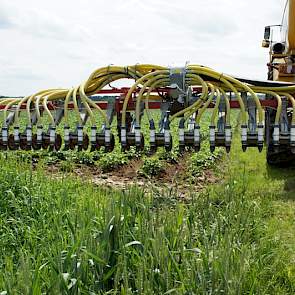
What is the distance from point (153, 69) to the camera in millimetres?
4930

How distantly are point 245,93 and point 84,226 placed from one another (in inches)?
89.5

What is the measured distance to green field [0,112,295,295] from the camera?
8.86ft

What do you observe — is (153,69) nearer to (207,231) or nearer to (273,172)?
(207,231)

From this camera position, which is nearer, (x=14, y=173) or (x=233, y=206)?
(x=233, y=206)

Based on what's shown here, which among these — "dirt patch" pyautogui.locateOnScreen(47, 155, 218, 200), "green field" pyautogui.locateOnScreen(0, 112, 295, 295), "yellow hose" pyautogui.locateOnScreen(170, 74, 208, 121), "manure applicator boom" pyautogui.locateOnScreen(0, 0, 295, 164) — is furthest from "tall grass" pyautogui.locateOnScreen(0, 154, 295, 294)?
"dirt patch" pyautogui.locateOnScreen(47, 155, 218, 200)

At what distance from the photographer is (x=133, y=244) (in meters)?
3.08

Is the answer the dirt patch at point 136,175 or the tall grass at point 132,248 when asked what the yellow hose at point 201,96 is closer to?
the tall grass at point 132,248

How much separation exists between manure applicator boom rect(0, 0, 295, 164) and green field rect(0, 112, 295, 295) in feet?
1.51

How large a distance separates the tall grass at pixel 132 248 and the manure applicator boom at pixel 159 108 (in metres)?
0.64

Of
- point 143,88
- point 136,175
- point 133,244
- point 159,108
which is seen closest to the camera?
point 133,244

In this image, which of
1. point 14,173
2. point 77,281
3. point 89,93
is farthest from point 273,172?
point 77,281

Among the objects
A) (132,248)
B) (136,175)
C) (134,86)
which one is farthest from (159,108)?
(136,175)

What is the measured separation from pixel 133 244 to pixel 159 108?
2162 millimetres

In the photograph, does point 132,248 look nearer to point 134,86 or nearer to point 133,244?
point 133,244
